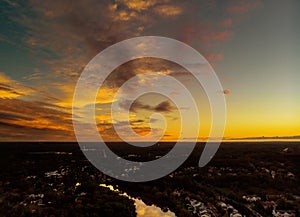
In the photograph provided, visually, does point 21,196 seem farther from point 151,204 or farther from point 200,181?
point 200,181

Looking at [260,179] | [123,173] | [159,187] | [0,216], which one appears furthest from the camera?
[123,173]

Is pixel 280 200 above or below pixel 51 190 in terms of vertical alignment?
below

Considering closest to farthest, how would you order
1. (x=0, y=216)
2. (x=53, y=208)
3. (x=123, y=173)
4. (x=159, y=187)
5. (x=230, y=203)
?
(x=0, y=216) → (x=53, y=208) → (x=230, y=203) → (x=159, y=187) → (x=123, y=173)

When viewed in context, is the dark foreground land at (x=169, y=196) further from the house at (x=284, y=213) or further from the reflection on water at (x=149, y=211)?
the reflection on water at (x=149, y=211)

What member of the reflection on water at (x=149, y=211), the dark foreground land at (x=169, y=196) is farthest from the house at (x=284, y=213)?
the reflection on water at (x=149, y=211)

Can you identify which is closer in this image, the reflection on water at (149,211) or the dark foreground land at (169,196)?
the dark foreground land at (169,196)

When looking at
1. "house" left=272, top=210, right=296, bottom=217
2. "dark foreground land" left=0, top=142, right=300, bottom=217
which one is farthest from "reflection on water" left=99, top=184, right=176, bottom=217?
"house" left=272, top=210, right=296, bottom=217

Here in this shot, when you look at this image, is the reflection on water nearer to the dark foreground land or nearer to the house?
the dark foreground land

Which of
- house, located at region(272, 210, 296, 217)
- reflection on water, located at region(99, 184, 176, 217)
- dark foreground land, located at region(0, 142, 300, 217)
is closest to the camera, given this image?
house, located at region(272, 210, 296, 217)

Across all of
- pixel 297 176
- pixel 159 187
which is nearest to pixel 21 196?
pixel 159 187

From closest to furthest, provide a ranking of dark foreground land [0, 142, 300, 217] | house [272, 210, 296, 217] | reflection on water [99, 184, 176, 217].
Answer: house [272, 210, 296, 217] < dark foreground land [0, 142, 300, 217] < reflection on water [99, 184, 176, 217]

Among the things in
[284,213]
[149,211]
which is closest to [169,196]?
[149,211]
